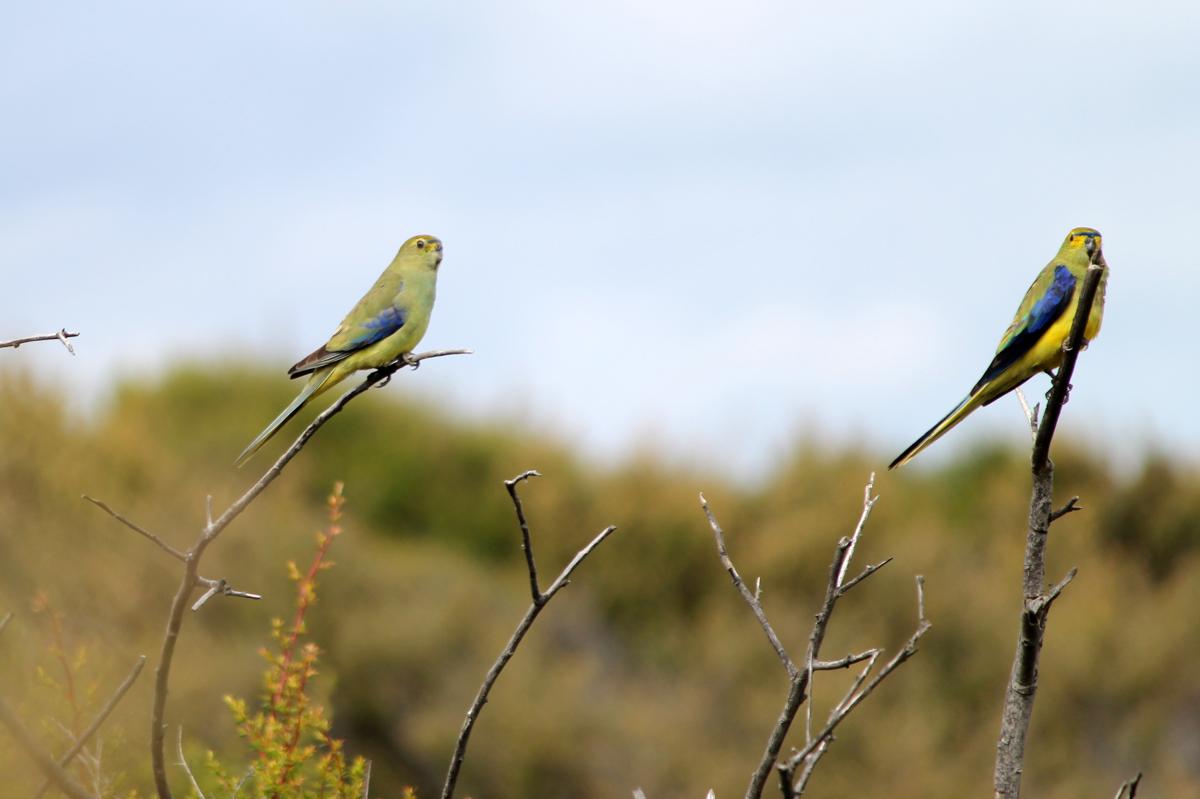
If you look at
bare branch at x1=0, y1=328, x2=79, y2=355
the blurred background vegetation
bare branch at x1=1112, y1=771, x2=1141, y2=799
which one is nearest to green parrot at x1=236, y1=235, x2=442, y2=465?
bare branch at x1=0, y1=328, x2=79, y2=355

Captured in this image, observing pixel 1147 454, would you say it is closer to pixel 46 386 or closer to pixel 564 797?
pixel 564 797

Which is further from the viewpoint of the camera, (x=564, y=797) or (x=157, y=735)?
(x=564, y=797)

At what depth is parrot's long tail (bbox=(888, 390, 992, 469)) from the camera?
5148 millimetres

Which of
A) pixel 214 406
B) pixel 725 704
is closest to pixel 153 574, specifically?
pixel 725 704

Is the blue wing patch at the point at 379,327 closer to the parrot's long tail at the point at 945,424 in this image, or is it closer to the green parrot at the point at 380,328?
the green parrot at the point at 380,328

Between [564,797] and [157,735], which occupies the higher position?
[157,735]

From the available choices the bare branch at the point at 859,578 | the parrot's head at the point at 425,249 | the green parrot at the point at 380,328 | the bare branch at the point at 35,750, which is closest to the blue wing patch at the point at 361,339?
the green parrot at the point at 380,328

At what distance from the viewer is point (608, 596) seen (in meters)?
21.9

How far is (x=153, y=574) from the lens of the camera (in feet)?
62.4

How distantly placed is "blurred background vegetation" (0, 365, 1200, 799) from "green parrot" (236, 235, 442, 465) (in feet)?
27.8

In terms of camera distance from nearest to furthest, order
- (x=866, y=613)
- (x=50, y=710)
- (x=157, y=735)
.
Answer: (x=157, y=735) → (x=50, y=710) → (x=866, y=613)

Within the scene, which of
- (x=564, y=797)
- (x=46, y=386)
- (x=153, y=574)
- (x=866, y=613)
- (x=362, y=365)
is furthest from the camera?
(x=46, y=386)

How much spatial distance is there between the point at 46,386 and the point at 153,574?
514 centimetres

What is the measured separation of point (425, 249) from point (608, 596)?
15.2m
